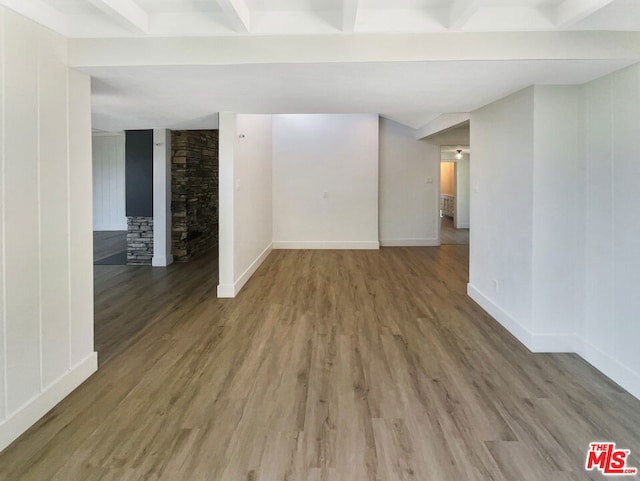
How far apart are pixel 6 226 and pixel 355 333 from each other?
266cm

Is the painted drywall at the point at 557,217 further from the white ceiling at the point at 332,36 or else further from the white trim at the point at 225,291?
the white trim at the point at 225,291

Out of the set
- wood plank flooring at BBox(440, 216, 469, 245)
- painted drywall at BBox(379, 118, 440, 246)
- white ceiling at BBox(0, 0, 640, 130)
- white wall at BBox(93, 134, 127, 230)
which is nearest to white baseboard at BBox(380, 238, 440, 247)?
painted drywall at BBox(379, 118, 440, 246)

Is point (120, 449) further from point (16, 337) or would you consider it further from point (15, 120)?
point (15, 120)

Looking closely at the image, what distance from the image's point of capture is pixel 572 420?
2285mm

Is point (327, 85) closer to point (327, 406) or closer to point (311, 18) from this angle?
point (311, 18)

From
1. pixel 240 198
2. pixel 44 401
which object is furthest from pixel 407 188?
pixel 44 401

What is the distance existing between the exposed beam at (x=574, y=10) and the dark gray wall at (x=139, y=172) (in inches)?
229

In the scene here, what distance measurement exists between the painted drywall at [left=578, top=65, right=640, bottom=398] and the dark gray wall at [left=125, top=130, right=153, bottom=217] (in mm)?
5926

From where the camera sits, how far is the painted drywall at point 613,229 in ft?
8.59

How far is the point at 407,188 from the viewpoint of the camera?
8.64m

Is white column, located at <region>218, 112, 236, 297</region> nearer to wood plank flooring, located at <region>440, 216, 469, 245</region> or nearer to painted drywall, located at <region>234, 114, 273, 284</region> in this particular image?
painted drywall, located at <region>234, 114, 273, 284</region>

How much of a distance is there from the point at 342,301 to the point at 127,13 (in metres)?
3.38

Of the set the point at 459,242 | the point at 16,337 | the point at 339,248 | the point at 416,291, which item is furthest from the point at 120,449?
the point at 459,242

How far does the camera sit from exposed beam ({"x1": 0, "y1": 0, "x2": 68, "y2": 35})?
6.89 ft
